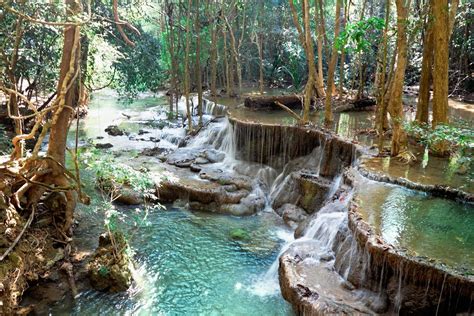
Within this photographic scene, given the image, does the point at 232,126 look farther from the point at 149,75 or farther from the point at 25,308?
the point at 25,308

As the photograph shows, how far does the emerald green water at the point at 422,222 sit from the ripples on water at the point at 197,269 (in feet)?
7.24

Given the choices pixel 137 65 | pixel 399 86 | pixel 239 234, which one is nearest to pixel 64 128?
pixel 239 234

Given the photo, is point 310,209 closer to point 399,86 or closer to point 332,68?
point 399,86

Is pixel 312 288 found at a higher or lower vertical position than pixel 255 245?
higher

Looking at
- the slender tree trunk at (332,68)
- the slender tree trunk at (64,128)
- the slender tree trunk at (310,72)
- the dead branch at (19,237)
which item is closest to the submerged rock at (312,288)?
the slender tree trunk at (64,128)

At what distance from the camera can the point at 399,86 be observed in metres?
9.11

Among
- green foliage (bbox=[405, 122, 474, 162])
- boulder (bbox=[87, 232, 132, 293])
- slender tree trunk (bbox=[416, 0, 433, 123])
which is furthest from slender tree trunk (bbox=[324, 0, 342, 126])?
boulder (bbox=[87, 232, 132, 293])

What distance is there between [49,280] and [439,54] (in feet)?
30.3

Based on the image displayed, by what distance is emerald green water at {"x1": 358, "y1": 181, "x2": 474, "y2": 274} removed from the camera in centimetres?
584

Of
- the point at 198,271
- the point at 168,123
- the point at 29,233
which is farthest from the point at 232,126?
the point at 29,233

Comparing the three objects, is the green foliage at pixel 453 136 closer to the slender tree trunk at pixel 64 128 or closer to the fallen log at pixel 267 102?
the slender tree trunk at pixel 64 128

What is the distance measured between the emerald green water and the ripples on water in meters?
2.21

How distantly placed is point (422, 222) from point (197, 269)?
4.37 m

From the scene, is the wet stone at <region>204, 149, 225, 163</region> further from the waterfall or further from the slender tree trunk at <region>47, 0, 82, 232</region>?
the slender tree trunk at <region>47, 0, 82, 232</region>
